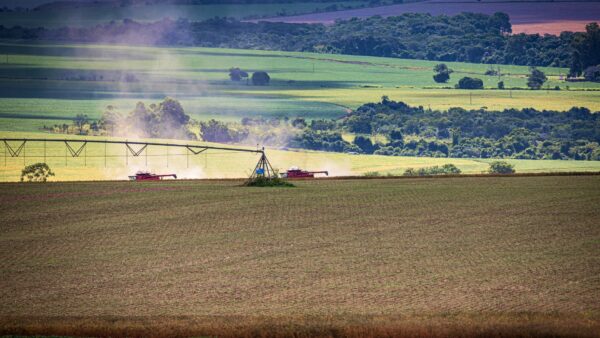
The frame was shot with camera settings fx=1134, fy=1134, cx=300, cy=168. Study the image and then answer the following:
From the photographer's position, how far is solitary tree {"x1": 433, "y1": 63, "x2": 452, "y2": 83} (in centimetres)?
18425

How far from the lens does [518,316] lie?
28.0 meters

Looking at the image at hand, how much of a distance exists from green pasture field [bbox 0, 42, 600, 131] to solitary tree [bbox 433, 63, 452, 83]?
135 centimetres

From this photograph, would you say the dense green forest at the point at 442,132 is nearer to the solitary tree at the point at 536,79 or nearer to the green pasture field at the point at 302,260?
the solitary tree at the point at 536,79

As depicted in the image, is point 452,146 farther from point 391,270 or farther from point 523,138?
point 391,270

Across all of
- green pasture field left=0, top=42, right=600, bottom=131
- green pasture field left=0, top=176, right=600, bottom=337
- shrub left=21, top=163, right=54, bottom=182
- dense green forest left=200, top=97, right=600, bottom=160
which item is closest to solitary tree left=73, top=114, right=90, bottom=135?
green pasture field left=0, top=42, right=600, bottom=131

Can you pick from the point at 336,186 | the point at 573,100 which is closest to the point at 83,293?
the point at 336,186

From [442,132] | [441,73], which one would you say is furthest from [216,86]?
[442,132]

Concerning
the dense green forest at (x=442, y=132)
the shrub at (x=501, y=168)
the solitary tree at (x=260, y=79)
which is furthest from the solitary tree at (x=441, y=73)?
the shrub at (x=501, y=168)

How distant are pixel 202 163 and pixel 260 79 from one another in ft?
247

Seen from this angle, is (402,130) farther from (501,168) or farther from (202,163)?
(202,163)

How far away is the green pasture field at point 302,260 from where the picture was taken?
91.2 ft

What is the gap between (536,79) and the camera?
6836 inches

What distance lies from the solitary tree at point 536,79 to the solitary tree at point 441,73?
13.9m

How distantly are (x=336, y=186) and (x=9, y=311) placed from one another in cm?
3320
